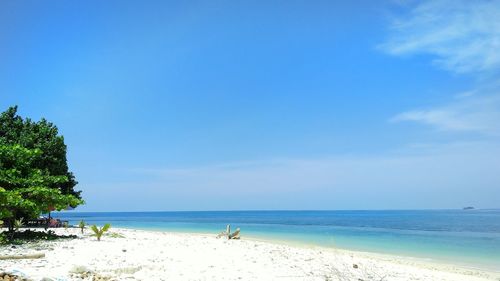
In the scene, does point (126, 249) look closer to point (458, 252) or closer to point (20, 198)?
point (20, 198)

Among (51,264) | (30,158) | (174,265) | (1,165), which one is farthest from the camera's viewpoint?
(30,158)

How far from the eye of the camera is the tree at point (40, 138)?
23.9 meters

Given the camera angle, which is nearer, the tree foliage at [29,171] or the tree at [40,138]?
the tree foliage at [29,171]

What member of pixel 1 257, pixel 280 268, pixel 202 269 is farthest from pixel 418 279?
pixel 1 257

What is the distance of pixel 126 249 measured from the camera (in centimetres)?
1520

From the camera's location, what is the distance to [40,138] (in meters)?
24.7

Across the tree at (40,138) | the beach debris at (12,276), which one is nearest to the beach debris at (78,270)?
the beach debris at (12,276)

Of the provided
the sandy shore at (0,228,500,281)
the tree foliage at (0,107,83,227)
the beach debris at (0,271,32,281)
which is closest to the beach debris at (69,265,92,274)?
the sandy shore at (0,228,500,281)

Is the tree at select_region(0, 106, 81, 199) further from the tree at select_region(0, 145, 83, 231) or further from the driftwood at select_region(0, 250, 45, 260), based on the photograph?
the driftwood at select_region(0, 250, 45, 260)

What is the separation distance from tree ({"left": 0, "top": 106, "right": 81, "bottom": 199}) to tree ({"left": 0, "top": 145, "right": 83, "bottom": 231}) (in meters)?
5.61

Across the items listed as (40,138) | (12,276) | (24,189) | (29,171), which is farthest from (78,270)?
(40,138)

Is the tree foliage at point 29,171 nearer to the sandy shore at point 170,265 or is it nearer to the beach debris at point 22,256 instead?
the sandy shore at point 170,265

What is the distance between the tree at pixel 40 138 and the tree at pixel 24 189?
5605mm

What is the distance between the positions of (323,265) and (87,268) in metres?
7.04
